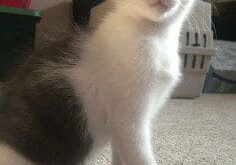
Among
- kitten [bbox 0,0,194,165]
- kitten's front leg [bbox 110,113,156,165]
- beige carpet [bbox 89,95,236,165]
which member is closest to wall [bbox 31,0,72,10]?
beige carpet [bbox 89,95,236,165]

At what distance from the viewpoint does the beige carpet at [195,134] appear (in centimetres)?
106

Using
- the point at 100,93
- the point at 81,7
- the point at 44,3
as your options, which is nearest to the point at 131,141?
the point at 100,93

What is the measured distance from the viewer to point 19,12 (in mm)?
1574

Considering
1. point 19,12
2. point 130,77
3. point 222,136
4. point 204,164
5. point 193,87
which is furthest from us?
point 193,87

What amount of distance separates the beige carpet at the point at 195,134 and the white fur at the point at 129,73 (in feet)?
0.71

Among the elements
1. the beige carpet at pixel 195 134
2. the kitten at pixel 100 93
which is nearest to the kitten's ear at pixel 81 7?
the beige carpet at pixel 195 134

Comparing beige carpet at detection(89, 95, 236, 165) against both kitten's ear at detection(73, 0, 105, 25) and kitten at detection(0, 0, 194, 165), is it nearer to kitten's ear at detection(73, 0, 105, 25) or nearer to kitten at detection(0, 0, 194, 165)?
kitten at detection(0, 0, 194, 165)

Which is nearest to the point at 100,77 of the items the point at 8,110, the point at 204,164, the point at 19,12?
the point at 8,110

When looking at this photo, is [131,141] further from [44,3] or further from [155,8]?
[44,3]

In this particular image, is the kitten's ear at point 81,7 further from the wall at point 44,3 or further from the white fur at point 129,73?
the white fur at point 129,73

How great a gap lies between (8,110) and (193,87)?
3.63ft

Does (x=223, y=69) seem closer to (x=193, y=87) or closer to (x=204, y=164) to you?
(x=193, y=87)

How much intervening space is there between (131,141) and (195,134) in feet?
1.89

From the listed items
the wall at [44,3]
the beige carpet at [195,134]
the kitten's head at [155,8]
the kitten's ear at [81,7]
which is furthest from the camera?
the wall at [44,3]
